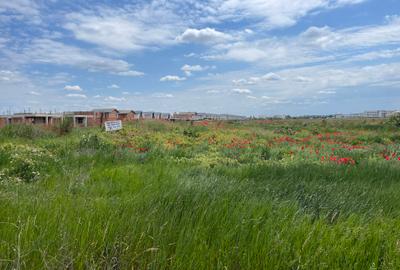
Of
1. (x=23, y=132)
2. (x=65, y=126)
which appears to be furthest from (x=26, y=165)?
(x=65, y=126)

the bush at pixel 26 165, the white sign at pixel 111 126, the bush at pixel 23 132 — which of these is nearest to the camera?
the bush at pixel 26 165

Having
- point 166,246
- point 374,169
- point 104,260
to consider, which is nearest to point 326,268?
point 166,246

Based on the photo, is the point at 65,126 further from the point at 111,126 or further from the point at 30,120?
the point at 30,120

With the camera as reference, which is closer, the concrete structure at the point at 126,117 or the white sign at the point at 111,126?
the white sign at the point at 111,126

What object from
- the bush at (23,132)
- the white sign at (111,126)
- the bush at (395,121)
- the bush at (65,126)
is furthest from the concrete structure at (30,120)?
the bush at (395,121)

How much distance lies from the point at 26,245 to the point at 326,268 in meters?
2.10

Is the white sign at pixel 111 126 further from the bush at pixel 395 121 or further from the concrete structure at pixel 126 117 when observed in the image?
the bush at pixel 395 121

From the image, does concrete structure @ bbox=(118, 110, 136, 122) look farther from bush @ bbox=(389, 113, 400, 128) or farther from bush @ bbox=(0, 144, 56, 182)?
bush @ bbox=(389, 113, 400, 128)


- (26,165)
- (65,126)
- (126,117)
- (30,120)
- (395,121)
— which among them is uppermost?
(395,121)

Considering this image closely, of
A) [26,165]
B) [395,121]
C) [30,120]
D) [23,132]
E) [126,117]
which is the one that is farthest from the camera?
[395,121]

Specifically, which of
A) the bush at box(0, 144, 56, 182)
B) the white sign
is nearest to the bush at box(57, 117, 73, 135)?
the white sign

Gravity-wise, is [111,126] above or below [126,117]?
below

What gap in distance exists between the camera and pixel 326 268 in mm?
2227

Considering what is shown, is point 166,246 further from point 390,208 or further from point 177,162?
point 177,162
